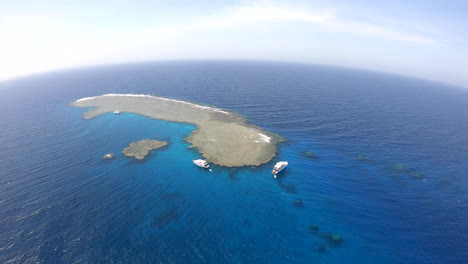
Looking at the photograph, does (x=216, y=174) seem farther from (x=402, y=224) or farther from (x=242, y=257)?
(x=402, y=224)

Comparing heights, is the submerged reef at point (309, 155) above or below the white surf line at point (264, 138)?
below

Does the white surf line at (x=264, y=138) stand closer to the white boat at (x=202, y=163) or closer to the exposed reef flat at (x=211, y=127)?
the exposed reef flat at (x=211, y=127)

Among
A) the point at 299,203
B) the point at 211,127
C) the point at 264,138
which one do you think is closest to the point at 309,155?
the point at 264,138

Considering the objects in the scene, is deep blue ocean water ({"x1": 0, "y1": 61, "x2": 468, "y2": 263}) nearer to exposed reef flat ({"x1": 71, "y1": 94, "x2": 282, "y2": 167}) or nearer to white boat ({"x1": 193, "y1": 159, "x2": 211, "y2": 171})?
white boat ({"x1": 193, "y1": 159, "x2": 211, "y2": 171})

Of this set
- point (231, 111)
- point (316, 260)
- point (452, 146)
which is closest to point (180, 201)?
point (316, 260)

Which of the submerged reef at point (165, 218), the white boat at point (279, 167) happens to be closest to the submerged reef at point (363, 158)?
the white boat at point (279, 167)

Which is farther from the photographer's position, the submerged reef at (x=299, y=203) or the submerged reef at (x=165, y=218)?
the submerged reef at (x=299, y=203)

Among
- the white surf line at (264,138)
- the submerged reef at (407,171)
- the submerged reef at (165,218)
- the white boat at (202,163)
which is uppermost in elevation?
the white surf line at (264,138)
